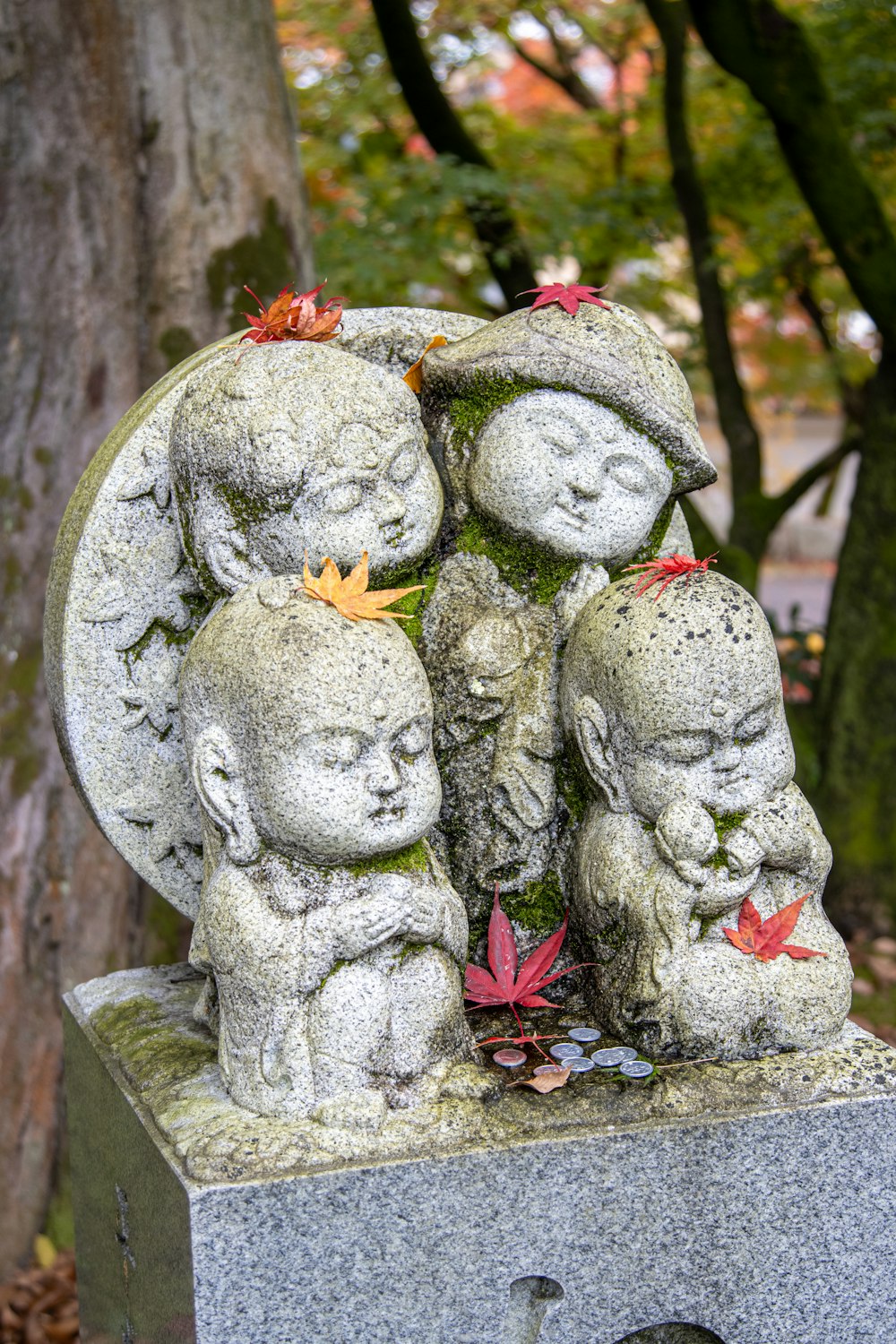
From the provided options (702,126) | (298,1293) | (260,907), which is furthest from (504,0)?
(298,1293)

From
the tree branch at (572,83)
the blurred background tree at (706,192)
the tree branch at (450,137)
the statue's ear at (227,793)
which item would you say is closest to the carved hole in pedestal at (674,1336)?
the statue's ear at (227,793)

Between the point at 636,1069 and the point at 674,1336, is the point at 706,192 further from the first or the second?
the point at 674,1336

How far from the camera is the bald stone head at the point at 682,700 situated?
2322mm

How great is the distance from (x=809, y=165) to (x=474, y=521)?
309cm

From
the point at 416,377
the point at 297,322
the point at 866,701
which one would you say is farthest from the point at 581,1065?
the point at 866,701

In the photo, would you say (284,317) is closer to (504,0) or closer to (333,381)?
(333,381)

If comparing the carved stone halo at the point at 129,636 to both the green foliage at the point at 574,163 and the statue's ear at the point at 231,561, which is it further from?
the green foliage at the point at 574,163

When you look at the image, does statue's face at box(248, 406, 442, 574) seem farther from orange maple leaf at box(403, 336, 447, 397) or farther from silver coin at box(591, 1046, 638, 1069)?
silver coin at box(591, 1046, 638, 1069)

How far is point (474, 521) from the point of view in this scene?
9.11 feet

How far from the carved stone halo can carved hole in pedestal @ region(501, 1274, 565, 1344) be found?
112 cm

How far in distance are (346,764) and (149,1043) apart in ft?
2.77

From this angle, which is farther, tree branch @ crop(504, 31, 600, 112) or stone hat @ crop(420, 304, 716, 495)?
tree branch @ crop(504, 31, 600, 112)

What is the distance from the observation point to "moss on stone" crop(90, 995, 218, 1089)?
8.25 feet

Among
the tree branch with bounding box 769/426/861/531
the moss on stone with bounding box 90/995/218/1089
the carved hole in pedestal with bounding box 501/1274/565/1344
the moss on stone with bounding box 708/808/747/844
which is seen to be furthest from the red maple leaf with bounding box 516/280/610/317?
the tree branch with bounding box 769/426/861/531
